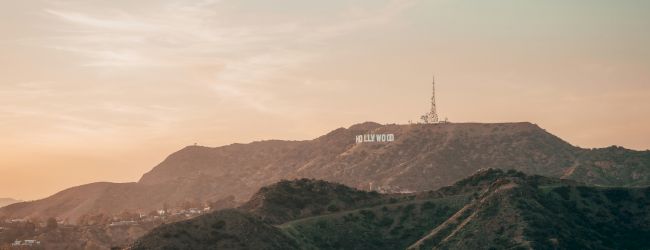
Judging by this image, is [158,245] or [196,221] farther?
[196,221]

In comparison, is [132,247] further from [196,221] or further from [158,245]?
[196,221]

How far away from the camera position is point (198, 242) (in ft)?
622

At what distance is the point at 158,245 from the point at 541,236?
285 feet

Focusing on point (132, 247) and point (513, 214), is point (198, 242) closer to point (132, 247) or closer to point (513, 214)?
point (132, 247)

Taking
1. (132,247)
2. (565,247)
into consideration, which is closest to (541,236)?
(565,247)

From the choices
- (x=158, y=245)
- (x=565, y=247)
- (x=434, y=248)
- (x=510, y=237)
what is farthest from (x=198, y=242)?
(x=565, y=247)

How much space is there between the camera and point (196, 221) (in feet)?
651

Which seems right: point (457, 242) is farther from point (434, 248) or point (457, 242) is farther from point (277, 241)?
point (277, 241)

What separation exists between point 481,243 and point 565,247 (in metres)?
19.7

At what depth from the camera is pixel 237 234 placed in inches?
7677

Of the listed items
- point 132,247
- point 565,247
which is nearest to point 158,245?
point 132,247

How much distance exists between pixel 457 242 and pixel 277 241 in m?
42.2

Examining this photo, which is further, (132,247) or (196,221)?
(196,221)

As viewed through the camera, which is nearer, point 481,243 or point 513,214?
point 481,243
